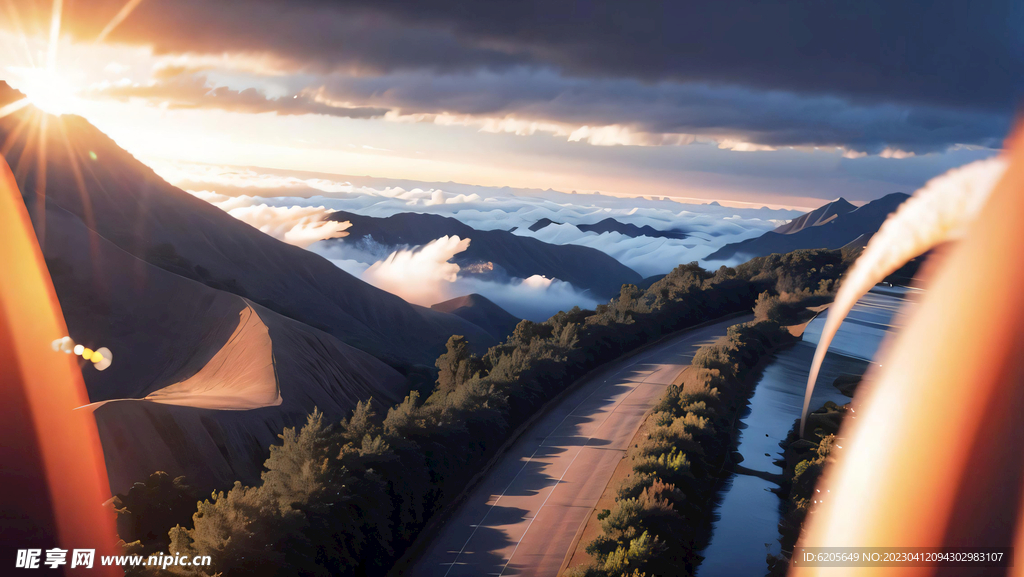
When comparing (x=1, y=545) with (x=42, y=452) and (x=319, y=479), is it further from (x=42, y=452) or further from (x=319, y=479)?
(x=319, y=479)

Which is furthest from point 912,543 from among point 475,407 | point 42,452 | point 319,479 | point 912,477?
point 42,452

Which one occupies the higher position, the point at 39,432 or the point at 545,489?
the point at 39,432

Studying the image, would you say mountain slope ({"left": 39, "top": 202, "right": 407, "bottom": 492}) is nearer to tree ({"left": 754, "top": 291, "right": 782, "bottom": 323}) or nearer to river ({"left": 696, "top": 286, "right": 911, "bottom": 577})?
river ({"left": 696, "top": 286, "right": 911, "bottom": 577})

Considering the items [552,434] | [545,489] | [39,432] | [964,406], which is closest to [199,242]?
[39,432]

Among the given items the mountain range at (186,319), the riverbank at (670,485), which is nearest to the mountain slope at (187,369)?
the mountain range at (186,319)

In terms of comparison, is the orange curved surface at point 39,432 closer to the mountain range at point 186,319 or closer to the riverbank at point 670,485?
the mountain range at point 186,319

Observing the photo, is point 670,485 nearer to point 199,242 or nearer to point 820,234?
point 199,242

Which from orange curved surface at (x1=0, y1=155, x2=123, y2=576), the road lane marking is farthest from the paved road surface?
orange curved surface at (x1=0, y1=155, x2=123, y2=576)
